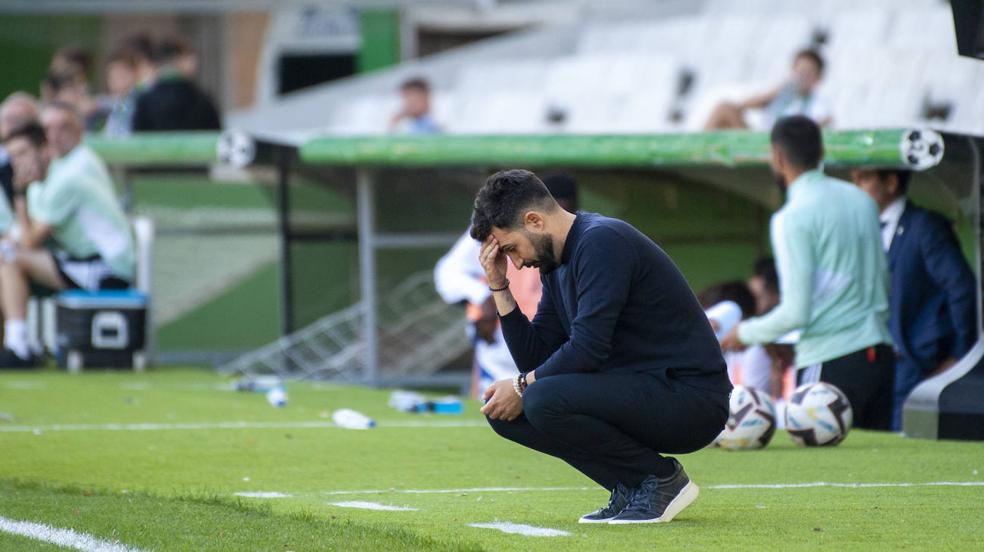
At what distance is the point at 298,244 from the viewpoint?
13820mm

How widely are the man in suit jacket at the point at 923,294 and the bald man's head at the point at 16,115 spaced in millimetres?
6885

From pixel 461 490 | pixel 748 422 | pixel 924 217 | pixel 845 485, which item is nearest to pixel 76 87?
pixel 924 217

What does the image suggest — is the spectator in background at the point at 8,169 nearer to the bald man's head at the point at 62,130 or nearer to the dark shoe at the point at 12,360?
the bald man's head at the point at 62,130

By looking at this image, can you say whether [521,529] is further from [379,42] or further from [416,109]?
[379,42]

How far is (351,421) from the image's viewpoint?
375 inches

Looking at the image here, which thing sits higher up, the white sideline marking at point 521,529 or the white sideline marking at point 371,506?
the white sideline marking at point 521,529

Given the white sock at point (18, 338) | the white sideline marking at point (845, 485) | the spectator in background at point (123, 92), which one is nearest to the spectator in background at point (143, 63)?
the spectator in background at point (123, 92)

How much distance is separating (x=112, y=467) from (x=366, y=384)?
18.9 ft

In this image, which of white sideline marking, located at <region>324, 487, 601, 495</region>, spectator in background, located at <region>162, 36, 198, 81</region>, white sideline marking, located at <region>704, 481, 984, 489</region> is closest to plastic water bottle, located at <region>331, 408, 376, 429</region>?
white sideline marking, located at <region>324, 487, 601, 495</region>

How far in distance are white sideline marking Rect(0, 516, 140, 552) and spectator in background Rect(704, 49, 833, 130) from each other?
323 inches

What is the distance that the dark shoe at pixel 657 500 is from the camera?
5.68m

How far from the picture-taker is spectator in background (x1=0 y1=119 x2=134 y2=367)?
43.3 feet

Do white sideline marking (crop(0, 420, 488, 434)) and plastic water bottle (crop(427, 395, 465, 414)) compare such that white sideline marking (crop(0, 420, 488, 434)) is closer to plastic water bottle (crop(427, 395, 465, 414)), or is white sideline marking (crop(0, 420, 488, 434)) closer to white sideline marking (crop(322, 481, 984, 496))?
plastic water bottle (crop(427, 395, 465, 414))

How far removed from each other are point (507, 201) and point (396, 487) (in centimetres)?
184
